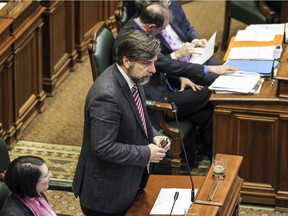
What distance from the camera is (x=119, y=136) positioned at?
13.5 feet

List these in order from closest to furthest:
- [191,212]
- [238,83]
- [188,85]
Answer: [191,212] → [238,83] → [188,85]

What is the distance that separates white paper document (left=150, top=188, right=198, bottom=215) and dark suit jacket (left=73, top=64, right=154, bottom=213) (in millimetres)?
125

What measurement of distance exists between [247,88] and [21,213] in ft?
6.21

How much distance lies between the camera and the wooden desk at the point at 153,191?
4.16 m

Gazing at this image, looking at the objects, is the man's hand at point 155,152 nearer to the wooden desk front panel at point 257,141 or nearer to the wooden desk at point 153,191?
the wooden desk at point 153,191

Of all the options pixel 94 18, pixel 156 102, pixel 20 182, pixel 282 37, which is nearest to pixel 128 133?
pixel 20 182

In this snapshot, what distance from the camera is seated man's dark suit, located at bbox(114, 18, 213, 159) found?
534 cm

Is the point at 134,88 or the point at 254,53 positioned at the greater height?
the point at 134,88

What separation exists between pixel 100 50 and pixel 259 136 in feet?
3.44

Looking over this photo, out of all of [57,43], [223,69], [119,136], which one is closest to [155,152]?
[119,136]

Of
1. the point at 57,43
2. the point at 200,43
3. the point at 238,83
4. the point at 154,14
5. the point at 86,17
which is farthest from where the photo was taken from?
the point at 86,17

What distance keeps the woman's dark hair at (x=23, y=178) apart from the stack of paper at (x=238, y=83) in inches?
67.6

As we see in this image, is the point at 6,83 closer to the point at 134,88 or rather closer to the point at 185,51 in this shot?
the point at 185,51

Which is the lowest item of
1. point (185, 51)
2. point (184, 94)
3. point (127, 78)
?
Result: point (184, 94)
